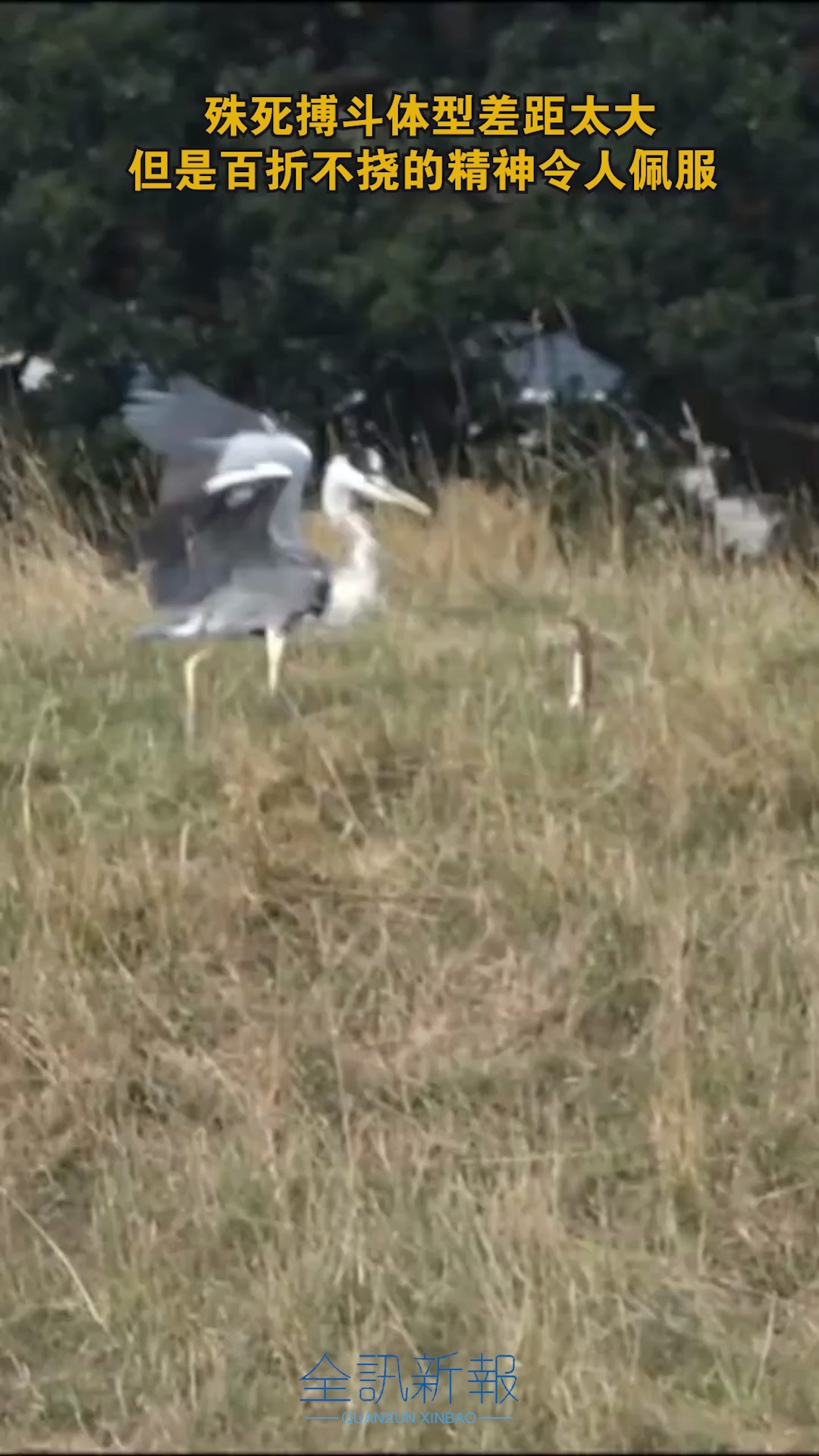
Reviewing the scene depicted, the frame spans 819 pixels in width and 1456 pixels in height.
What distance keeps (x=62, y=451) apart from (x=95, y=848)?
2.81 meters

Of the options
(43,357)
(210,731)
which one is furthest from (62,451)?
(210,731)

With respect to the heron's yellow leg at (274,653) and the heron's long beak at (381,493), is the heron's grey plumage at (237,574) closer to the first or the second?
the heron's yellow leg at (274,653)

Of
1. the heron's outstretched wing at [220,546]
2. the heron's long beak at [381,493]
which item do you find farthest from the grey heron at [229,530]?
the heron's long beak at [381,493]

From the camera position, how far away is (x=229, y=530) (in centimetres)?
384

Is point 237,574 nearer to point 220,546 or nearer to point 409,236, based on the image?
point 220,546

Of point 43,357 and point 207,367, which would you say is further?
point 43,357

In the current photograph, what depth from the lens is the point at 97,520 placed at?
5699mm

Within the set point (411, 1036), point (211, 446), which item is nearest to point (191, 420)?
point (211, 446)

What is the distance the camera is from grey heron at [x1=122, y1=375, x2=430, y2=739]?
3830 millimetres

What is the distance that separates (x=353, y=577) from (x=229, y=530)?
34 cm

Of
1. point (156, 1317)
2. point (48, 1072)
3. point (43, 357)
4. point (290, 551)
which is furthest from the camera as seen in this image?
point (43, 357)

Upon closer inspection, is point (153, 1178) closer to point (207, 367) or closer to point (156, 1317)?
point (156, 1317)

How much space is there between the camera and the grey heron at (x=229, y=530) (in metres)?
3.83

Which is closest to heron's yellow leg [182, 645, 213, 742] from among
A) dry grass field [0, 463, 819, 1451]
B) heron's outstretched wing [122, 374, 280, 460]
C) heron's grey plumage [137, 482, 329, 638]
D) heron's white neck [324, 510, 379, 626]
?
dry grass field [0, 463, 819, 1451]
